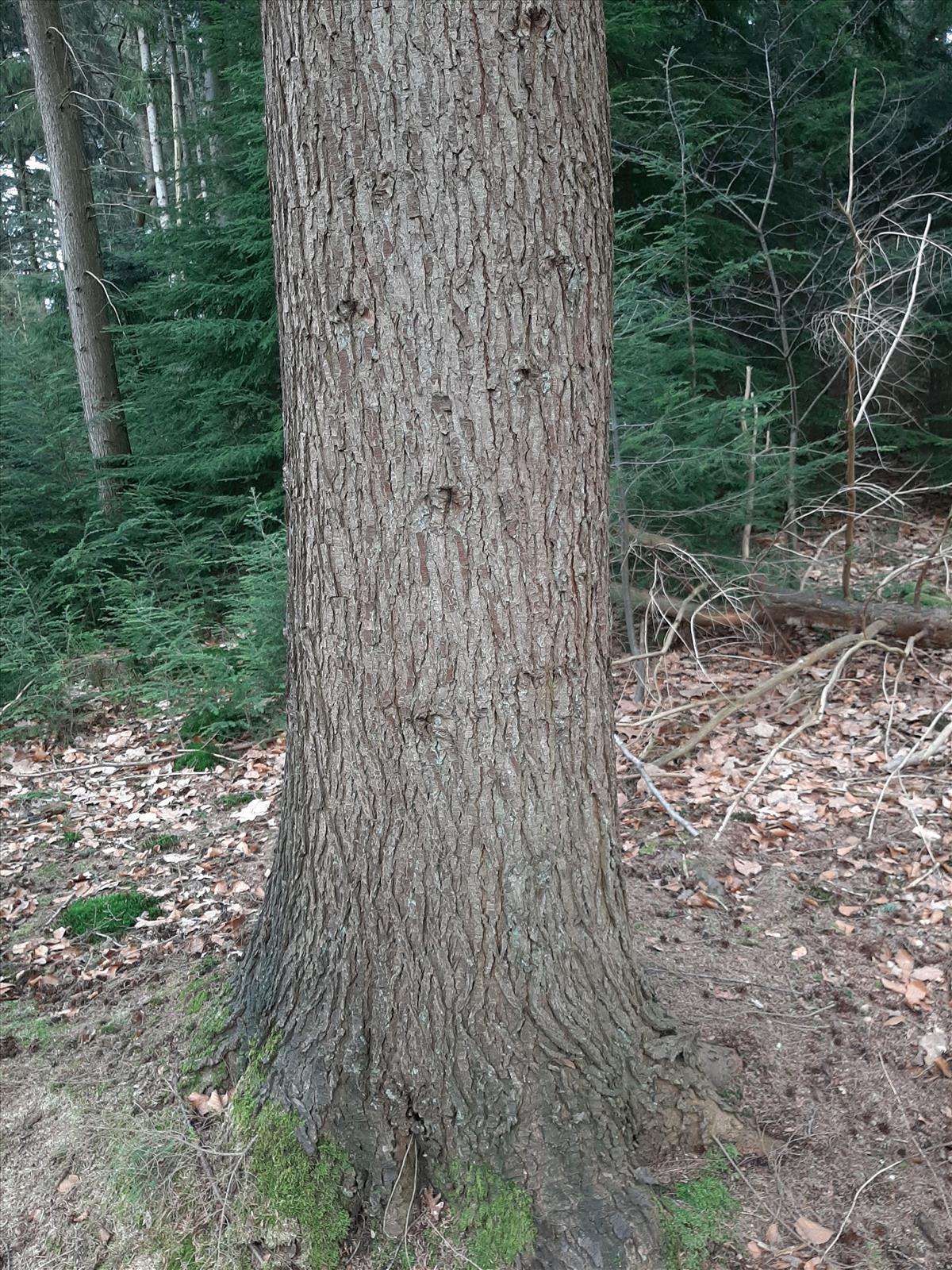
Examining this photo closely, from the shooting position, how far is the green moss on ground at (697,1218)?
6.75 feet

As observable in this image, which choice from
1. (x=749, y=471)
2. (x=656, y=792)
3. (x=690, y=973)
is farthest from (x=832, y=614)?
(x=690, y=973)

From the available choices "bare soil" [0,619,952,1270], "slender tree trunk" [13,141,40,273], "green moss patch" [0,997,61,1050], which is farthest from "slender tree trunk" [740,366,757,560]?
"slender tree trunk" [13,141,40,273]

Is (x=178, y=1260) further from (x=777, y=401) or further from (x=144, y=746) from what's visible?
(x=777, y=401)

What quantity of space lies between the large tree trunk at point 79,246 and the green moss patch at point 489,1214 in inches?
315

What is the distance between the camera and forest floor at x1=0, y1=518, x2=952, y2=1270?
222 cm

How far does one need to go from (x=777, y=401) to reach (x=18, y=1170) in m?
6.46

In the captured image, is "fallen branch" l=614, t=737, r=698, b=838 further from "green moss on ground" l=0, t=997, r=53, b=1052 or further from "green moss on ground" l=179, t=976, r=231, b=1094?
"green moss on ground" l=0, t=997, r=53, b=1052

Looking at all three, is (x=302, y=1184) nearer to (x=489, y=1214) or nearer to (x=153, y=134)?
(x=489, y=1214)

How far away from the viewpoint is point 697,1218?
213cm

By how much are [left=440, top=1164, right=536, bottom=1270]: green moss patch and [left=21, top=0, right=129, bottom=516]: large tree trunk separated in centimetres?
800

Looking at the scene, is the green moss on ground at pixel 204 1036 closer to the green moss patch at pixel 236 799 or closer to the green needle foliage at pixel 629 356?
the green moss patch at pixel 236 799

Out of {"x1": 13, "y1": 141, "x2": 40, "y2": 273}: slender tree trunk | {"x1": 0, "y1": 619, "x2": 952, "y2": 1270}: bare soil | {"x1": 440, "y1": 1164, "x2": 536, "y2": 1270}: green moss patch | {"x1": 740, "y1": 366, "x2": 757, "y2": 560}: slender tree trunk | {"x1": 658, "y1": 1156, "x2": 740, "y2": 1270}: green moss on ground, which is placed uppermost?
{"x1": 13, "y1": 141, "x2": 40, "y2": 273}: slender tree trunk

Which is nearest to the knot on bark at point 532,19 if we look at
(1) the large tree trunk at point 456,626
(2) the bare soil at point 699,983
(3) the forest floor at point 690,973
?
(1) the large tree trunk at point 456,626

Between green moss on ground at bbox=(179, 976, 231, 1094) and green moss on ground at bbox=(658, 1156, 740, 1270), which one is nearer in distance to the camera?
green moss on ground at bbox=(658, 1156, 740, 1270)
